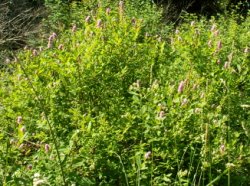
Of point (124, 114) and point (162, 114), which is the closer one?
point (162, 114)

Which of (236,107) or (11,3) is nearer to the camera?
(236,107)

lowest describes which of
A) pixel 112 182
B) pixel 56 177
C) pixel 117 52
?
pixel 112 182

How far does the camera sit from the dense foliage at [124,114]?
238 centimetres

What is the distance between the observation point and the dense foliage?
Result: 238 cm

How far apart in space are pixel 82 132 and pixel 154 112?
16.5 inches

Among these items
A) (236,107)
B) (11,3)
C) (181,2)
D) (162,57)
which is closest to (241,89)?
(236,107)

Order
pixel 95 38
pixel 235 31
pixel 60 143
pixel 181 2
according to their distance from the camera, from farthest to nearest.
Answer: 1. pixel 181 2
2. pixel 235 31
3. pixel 95 38
4. pixel 60 143

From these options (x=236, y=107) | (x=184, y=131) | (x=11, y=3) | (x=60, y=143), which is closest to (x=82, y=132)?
(x=60, y=143)

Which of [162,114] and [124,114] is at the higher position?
[162,114]

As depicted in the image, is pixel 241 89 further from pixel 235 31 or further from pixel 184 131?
pixel 235 31

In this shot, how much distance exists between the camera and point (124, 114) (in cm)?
285

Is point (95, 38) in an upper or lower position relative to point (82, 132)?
upper

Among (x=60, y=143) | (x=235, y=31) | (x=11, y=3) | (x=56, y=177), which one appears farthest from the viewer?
(x=11, y=3)

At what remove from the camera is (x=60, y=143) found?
2.57 m
